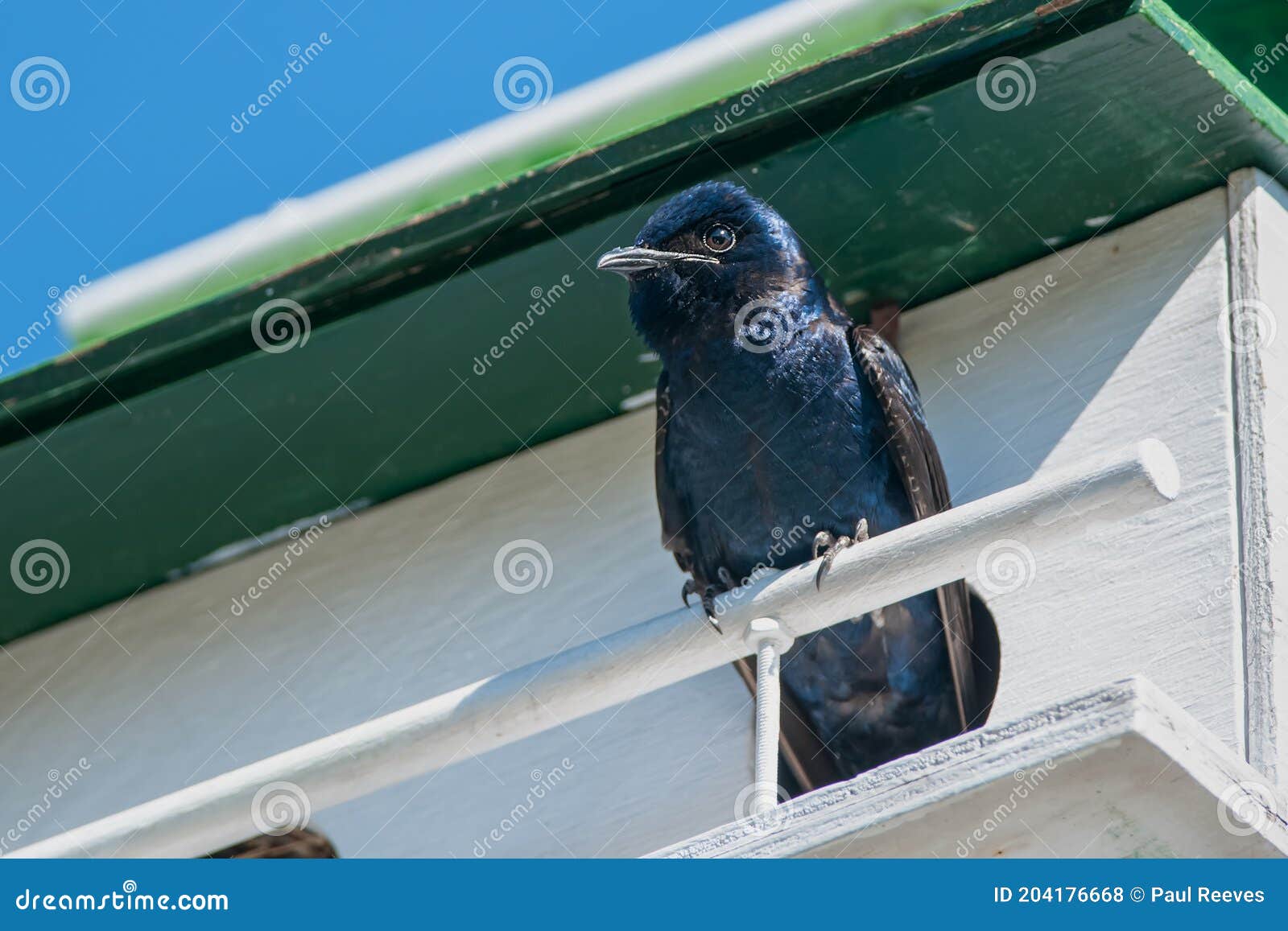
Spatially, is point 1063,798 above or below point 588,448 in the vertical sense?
below

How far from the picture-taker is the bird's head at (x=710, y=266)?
14.1 feet

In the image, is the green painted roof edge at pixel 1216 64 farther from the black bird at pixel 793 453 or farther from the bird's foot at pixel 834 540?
the bird's foot at pixel 834 540

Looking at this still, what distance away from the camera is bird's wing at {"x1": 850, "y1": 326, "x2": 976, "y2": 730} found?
4.14m

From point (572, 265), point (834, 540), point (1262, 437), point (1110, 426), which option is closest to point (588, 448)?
point (572, 265)

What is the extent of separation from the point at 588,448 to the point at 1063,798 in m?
2.33

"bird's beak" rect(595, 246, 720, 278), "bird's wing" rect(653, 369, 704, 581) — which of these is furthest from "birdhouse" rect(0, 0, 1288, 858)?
"bird's wing" rect(653, 369, 704, 581)

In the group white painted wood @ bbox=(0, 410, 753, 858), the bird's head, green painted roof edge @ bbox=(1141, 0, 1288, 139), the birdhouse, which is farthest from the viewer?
white painted wood @ bbox=(0, 410, 753, 858)

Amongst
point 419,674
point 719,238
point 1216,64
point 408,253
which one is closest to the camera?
point 1216,64

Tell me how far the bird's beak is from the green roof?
4.8 inches

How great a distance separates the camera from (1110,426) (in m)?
4.23

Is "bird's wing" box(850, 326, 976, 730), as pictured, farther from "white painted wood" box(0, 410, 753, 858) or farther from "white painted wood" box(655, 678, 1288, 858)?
"white painted wood" box(655, 678, 1288, 858)

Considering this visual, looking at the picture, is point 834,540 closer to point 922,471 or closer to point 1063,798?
point 922,471

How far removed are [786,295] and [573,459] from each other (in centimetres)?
83

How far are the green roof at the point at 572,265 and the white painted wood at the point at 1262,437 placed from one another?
15cm
